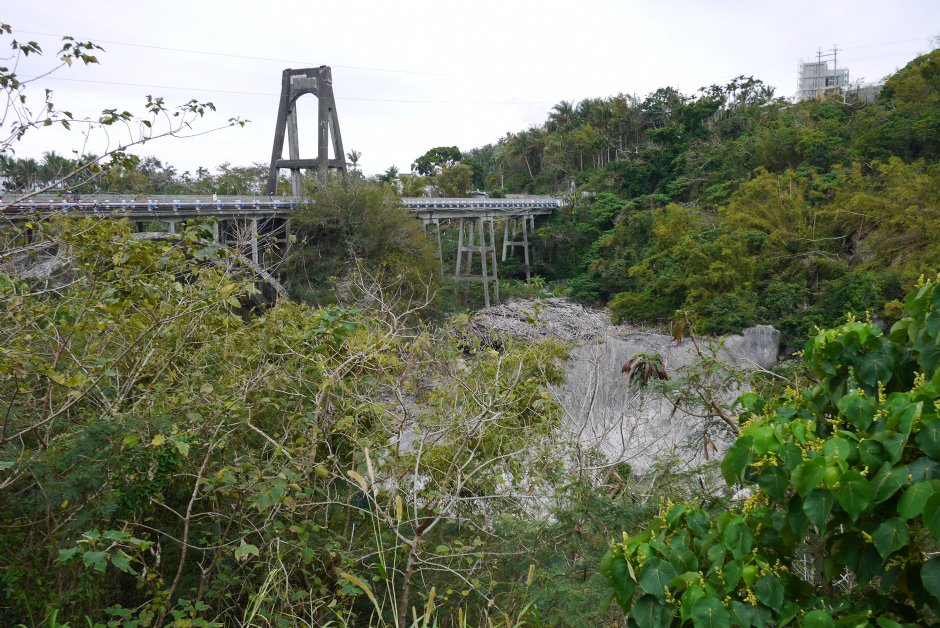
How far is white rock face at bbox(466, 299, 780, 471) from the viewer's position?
235 inches

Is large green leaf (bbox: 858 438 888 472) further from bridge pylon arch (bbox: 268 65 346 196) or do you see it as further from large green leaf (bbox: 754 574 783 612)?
bridge pylon arch (bbox: 268 65 346 196)

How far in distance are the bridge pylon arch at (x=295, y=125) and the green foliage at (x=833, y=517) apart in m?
22.2

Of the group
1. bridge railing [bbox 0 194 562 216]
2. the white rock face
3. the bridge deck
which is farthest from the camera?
bridge railing [bbox 0 194 562 216]

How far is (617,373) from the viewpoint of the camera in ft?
33.8

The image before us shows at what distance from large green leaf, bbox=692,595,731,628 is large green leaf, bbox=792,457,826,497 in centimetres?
30

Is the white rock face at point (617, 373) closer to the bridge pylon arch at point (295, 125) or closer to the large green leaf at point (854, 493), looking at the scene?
the large green leaf at point (854, 493)

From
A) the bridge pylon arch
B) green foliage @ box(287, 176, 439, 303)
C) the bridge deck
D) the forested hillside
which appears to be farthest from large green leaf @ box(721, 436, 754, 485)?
the bridge pylon arch

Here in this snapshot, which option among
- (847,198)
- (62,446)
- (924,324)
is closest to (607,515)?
(924,324)

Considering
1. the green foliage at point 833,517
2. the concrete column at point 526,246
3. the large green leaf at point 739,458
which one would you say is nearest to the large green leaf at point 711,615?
the green foliage at point 833,517

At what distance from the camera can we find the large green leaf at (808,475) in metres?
1.39

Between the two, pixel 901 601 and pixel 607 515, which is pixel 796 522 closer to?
pixel 901 601

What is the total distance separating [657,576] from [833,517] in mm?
405

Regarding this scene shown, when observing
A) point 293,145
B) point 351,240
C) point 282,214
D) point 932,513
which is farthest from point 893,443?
point 293,145

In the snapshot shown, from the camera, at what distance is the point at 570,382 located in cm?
1001
